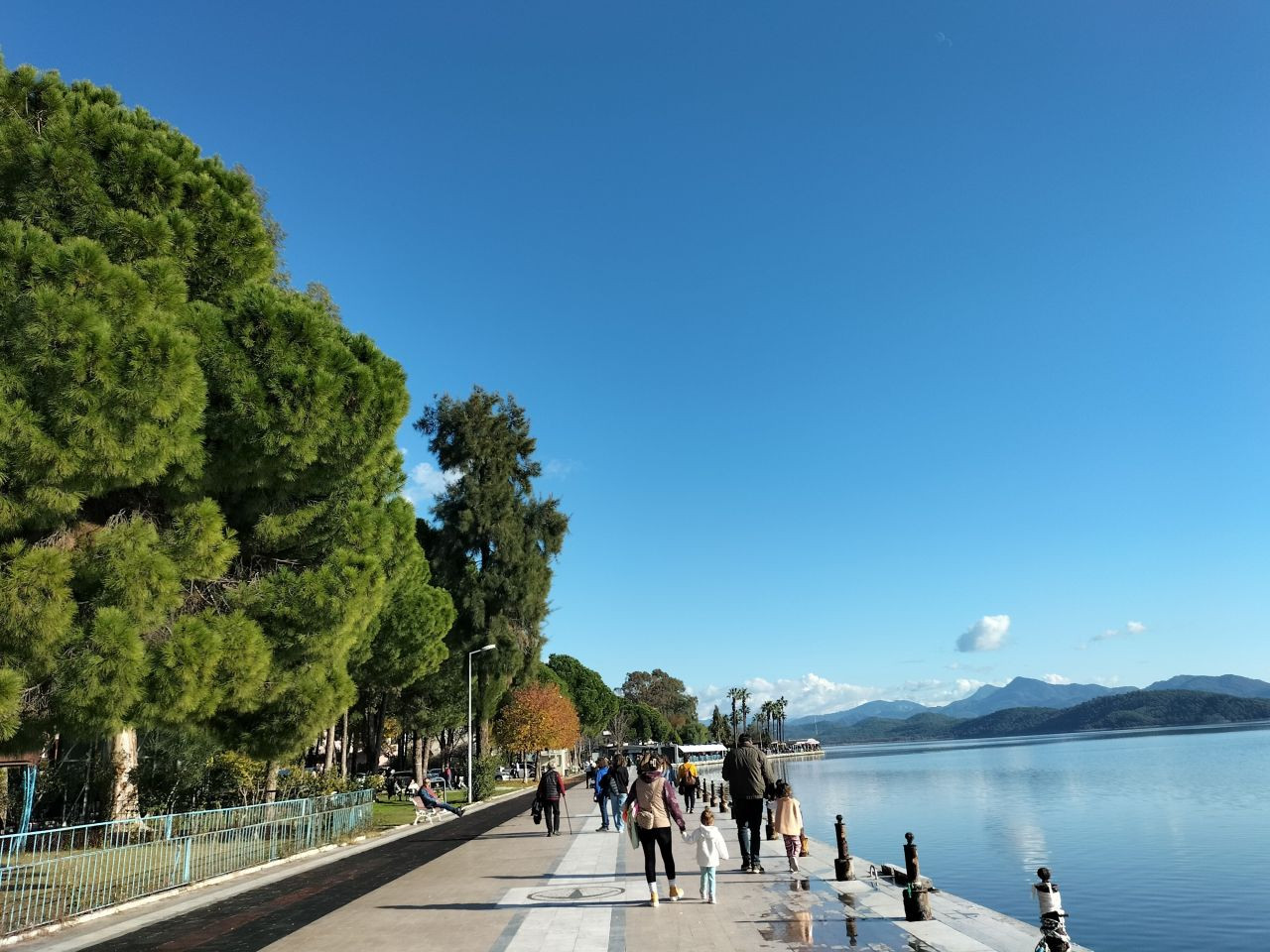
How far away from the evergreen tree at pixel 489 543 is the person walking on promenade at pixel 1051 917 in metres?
36.1

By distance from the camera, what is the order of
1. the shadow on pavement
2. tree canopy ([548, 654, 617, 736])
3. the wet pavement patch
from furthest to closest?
tree canopy ([548, 654, 617, 736]) → the shadow on pavement → the wet pavement patch

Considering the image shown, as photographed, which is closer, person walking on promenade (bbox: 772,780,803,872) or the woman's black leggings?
the woman's black leggings

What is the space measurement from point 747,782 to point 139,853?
8363mm

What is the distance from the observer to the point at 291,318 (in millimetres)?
14500

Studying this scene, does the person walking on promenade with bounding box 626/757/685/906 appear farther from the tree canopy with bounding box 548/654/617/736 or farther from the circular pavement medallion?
the tree canopy with bounding box 548/654/617/736

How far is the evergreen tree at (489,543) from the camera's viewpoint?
4112 cm

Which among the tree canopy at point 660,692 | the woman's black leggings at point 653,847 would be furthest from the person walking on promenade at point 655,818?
the tree canopy at point 660,692

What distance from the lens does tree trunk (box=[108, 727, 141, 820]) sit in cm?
1557

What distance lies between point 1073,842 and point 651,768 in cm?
2125

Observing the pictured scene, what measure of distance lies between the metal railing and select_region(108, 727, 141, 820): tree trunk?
0.71 metres

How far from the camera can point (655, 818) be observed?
31.1 ft

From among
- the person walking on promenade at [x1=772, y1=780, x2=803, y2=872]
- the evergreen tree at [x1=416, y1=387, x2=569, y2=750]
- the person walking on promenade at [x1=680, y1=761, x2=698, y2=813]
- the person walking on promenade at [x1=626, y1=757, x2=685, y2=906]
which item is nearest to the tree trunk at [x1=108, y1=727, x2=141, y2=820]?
the person walking on promenade at [x1=626, y1=757, x2=685, y2=906]

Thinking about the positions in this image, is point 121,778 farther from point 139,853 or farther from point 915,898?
point 915,898

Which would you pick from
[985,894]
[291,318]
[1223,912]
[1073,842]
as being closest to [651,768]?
[291,318]
